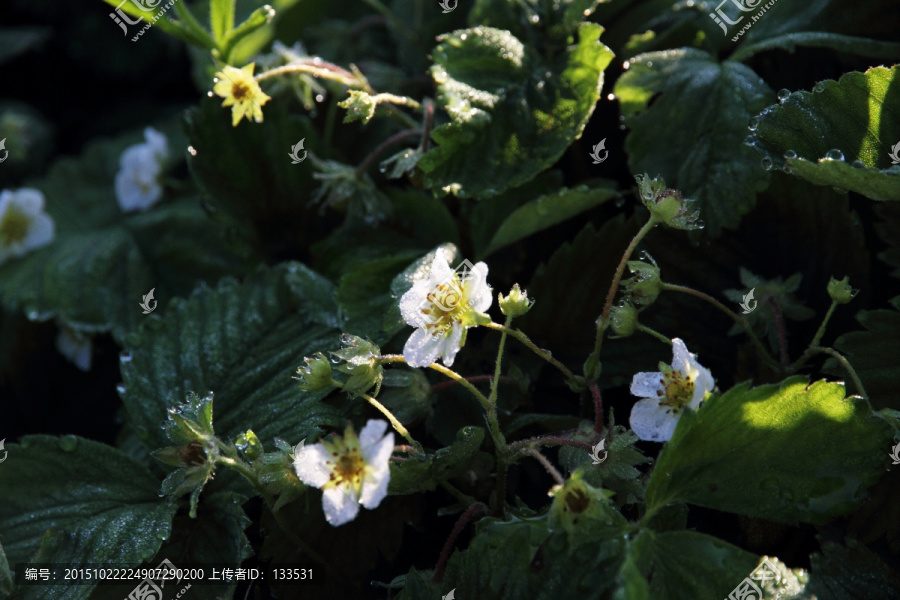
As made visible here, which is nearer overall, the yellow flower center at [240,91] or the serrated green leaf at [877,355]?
the serrated green leaf at [877,355]

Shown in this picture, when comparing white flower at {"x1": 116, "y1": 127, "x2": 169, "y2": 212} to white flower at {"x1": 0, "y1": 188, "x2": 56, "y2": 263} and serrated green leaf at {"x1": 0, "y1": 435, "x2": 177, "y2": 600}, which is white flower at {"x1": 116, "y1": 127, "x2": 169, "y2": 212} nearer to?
white flower at {"x1": 0, "y1": 188, "x2": 56, "y2": 263}

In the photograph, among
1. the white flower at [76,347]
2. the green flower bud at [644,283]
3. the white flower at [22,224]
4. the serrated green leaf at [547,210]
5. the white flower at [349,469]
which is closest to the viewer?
the white flower at [349,469]

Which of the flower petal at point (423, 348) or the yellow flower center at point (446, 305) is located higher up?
the yellow flower center at point (446, 305)

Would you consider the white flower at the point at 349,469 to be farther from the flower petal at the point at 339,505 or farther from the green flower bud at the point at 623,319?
the green flower bud at the point at 623,319

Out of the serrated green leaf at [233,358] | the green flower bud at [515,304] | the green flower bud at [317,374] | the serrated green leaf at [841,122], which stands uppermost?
the serrated green leaf at [841,122]

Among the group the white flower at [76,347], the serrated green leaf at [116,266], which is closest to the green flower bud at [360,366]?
the serrated green leaf at [116,266]

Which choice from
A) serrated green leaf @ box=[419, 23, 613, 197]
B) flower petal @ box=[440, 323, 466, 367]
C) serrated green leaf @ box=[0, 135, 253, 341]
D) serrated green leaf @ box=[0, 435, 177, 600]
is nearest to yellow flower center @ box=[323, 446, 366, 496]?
flower petal @ box=[440, 323, 466, 367]

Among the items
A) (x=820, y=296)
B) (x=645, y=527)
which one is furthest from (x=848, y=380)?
(x=645, y=527)
